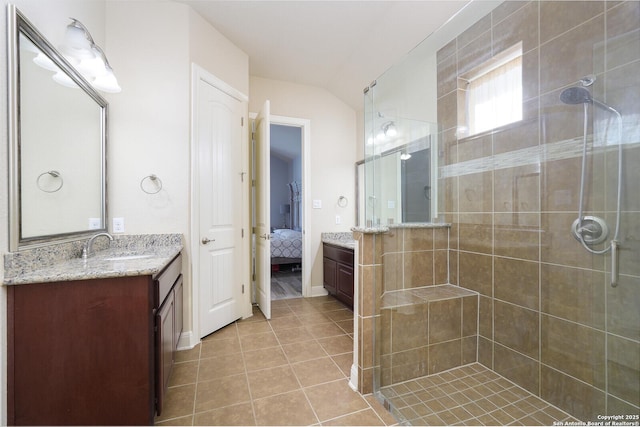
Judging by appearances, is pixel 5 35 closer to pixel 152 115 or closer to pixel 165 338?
pixel 152 115

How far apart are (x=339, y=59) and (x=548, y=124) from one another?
7.72 feet

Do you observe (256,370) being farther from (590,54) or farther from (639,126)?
(590,54)

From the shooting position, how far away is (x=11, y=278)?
3.62 ft

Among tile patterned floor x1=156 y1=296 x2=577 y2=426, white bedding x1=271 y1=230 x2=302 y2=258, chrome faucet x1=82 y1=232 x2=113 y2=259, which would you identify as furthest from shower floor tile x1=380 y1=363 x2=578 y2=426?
white bedding x1=271 y1=230 x2=302 y2=258

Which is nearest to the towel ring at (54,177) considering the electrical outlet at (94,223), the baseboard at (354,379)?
the electrical outlet at (94,223)

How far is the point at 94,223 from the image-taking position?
6.18 feet

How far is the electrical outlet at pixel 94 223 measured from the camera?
1.84m

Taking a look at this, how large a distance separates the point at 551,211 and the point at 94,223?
3.05 metres

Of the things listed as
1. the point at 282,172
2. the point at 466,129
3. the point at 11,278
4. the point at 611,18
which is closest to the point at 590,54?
the point at 611,18

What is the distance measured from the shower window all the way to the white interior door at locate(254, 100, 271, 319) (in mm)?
1895

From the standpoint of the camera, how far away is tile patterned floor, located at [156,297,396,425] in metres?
1.45

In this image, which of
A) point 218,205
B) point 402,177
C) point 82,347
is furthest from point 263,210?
point 82,347

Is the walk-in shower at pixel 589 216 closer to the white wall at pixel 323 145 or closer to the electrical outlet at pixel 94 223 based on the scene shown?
the white wall at pixel 323 145

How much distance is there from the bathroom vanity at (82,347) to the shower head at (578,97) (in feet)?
7.72
